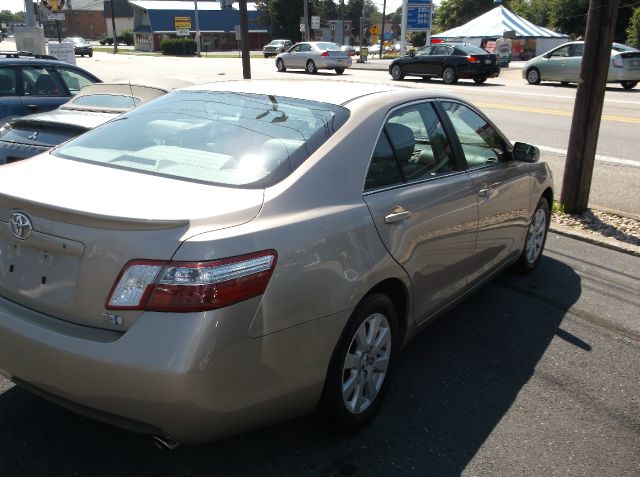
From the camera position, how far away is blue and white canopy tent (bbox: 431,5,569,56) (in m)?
45.5

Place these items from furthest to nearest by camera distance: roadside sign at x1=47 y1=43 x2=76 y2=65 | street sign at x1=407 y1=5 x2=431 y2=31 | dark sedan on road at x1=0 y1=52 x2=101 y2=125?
street sign at x1=407 y1=5 x2=431 y2=31 < roadside sign at x1=47 y1=43 x2=76 y2=65 < dark sedan on road at x1=0 y1=52 x2=101 y2=125

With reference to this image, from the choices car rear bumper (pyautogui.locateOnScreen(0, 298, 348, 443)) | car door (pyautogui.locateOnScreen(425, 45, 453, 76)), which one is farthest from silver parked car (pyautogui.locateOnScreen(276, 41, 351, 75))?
car rear bumper (pyautogui.locateOnScreen(0, 298, 348, 443))

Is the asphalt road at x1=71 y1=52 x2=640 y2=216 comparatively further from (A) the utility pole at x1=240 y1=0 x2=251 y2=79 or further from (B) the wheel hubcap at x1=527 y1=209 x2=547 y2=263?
(B) the wheel hubcap at x1=527 y1=209 x2=547 y2=263

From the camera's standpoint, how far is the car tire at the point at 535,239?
5.22 m

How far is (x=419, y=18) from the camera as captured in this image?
122ft

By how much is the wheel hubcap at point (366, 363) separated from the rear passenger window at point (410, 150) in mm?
701

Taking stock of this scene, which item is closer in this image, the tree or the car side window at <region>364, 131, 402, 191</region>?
the car side window at <region>364, 131, 402, 191</region>

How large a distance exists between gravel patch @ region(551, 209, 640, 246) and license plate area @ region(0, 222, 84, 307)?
5.68m

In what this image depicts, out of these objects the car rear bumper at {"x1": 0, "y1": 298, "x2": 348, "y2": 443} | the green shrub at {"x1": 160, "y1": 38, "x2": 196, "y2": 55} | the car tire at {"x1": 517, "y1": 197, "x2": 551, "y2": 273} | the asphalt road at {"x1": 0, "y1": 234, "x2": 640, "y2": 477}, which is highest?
the car rear bumper at {"x1": 0, "y1": 298, "x2": 348, "y2": 443}

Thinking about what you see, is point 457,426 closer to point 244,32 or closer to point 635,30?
point 244,32

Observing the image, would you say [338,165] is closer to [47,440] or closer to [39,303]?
[39,303]

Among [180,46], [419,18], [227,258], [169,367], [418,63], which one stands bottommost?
[180,46]

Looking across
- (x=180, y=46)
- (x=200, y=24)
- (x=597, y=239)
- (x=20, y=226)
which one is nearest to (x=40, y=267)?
(x=20, y=226)

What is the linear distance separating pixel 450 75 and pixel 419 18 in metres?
13.9
